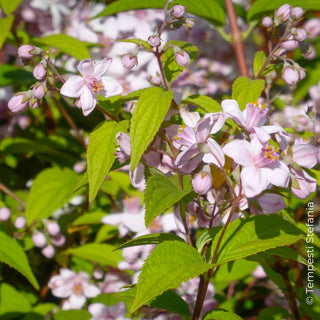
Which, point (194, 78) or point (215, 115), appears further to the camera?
point (194, 78)

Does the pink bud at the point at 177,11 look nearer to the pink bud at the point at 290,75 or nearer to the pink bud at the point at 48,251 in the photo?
the pink bud at the point at 290,75

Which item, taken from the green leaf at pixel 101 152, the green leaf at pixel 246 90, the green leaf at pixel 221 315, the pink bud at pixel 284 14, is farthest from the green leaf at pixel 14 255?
the pink bud at pixel 284 14

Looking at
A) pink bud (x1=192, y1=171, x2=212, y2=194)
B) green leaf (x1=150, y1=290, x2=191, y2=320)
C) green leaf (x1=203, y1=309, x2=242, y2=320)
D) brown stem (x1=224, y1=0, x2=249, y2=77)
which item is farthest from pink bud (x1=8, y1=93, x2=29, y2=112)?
brown stem (x1=224, y1=0, x2=249, y2=77)

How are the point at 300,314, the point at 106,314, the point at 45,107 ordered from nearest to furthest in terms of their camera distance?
1. the point at 300,314
2. the point at 106,314
3. the point at 45,107

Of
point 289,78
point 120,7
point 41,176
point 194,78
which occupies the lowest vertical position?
point 41,176

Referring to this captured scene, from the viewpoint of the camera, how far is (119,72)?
1.96 metres

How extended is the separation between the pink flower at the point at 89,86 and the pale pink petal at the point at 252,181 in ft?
1.37

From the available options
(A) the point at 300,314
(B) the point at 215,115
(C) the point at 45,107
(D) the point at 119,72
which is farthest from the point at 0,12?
(A) the point at 300,314

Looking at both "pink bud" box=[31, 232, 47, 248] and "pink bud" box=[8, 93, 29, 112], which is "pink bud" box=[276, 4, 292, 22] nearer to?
"pink bud" box=[8, 93, 29, 112]

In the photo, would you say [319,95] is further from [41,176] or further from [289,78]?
[41,176]

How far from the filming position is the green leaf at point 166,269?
2.79 ft

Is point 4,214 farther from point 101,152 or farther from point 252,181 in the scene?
point 252,181

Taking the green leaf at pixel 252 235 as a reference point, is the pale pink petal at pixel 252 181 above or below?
above

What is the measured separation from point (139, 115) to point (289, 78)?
451 mm
